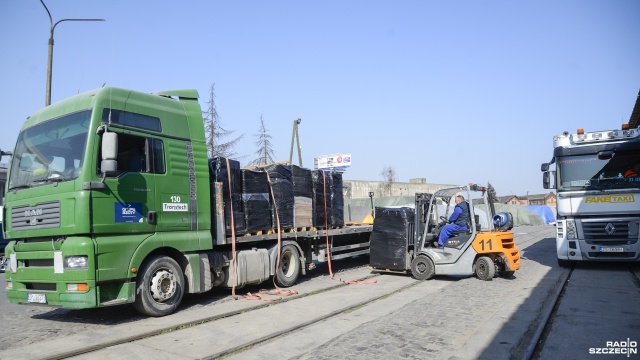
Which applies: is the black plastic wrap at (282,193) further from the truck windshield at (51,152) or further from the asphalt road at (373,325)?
the truck windshield at (51,152)

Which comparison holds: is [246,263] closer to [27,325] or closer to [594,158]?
[27,325]

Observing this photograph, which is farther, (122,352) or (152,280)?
A: (152,280)

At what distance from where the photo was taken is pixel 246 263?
903 centimetres

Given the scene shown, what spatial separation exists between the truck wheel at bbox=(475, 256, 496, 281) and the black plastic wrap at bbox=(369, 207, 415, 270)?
1.65 m

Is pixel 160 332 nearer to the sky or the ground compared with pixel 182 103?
nearer to the ground

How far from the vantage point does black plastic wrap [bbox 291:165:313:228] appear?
34.2 feet

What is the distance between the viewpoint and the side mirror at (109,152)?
6359mm

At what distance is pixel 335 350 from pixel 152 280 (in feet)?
11.5

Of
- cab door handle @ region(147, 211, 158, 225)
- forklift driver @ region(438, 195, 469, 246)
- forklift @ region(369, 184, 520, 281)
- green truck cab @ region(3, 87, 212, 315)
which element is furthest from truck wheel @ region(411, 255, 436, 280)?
cab door handle @ region(147, 211, 158, 225)

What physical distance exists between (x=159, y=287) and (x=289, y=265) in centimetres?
368

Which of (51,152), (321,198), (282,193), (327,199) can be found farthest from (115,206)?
(327,199)

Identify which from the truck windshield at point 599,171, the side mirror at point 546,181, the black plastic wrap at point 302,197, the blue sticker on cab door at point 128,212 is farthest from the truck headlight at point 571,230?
the blue sticker on cab door at point 128,212

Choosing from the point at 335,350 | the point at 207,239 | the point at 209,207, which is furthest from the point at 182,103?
the point at 335,350

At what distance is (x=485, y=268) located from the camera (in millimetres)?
10023
